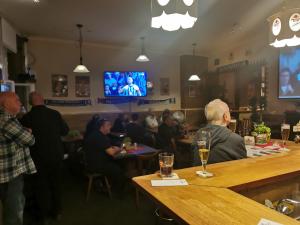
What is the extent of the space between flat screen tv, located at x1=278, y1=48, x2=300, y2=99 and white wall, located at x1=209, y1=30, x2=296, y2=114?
15cm

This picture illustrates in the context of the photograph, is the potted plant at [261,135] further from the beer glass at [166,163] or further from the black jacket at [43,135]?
the black jacket at [43,135]

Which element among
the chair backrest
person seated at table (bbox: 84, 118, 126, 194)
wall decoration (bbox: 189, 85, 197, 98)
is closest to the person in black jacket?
person seated at table (bbox: 84, 118, 126, 194)

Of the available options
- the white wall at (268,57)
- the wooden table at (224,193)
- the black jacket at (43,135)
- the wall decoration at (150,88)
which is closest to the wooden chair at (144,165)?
the black jacket at (43,135)

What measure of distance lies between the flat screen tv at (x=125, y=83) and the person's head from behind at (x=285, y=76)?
3523 mm

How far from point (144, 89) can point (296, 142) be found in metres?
4.93

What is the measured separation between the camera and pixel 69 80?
20.4 feet

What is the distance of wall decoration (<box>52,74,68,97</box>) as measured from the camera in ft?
19.8

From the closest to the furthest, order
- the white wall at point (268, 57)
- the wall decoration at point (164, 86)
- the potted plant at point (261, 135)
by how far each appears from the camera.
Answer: the potted plant at point (261, 135), the white wall at point (268, 57), the wall decoration at point (164, 86)

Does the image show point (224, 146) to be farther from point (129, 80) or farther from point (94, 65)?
point (94, 65)

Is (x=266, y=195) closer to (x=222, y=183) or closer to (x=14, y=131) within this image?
(x=222, y=183)

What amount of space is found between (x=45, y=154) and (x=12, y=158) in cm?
51

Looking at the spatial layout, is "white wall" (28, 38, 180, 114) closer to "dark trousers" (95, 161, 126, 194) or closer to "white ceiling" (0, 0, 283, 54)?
"white ceiling" (0, 0, 283, 54)

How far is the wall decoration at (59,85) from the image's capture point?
6.03m

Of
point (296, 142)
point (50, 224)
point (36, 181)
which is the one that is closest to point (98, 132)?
point (36, 181)
